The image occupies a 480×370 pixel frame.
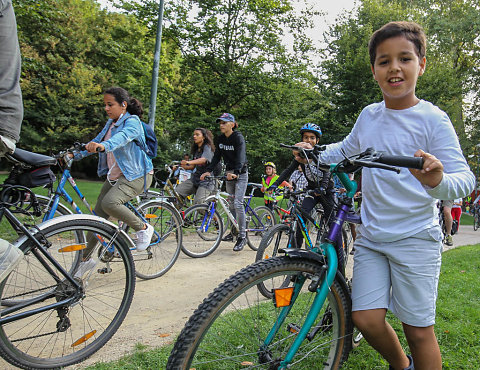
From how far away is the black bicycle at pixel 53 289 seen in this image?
234 centimetres

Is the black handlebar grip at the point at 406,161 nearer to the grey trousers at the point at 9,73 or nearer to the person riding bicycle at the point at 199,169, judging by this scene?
the grey trousers at the point at 9,73

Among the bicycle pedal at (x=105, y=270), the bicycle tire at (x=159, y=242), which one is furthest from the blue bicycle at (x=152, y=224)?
the bicycle pedal at (x=105, y=270)

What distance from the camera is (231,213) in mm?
6840

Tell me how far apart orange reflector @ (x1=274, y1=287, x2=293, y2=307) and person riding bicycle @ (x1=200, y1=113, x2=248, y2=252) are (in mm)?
4474

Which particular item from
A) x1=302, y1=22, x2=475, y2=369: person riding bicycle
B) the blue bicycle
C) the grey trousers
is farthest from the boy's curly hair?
the blue bicycle

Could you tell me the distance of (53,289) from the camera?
252 centimetres

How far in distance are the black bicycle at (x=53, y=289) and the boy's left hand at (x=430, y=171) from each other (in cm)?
208

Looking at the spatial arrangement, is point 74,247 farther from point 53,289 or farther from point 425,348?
point 425,348

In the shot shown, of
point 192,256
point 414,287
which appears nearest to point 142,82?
point 192,256

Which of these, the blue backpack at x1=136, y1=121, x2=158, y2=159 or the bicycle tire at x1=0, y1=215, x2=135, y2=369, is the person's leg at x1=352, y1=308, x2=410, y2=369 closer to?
the bicycle tire at x1=0, y1=215, x2=135, y2=369

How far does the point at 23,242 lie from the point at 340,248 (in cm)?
190

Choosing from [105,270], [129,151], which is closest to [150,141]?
[129,151]

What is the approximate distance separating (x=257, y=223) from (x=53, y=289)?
530 cm

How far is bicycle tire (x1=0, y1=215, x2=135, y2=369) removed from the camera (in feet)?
7.83
